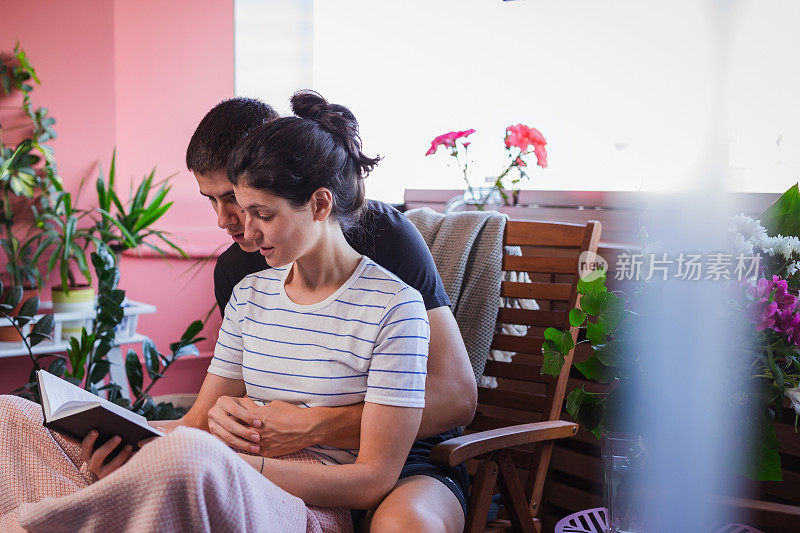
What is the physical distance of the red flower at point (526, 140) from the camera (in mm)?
2363

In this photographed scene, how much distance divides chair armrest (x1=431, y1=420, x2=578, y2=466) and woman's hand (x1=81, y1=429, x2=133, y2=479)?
545 mm

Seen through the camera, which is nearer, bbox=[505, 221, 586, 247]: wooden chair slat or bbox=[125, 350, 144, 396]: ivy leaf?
bbox=[505, 221, 586, 247]: wooden chair slat

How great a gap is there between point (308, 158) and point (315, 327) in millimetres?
315

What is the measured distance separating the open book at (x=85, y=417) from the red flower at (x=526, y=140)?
4.94 ft

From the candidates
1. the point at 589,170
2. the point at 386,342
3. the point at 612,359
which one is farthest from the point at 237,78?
the point at 612,359

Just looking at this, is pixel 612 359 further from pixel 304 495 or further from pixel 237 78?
pixel 237 78

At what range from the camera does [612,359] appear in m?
1.21

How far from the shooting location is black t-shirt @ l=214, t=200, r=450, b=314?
1.58 metres

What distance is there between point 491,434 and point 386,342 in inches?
11.6

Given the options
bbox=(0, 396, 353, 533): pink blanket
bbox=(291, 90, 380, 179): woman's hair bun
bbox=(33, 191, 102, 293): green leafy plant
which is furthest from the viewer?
bbox=(33, 191, 102, 293): green leafy plant

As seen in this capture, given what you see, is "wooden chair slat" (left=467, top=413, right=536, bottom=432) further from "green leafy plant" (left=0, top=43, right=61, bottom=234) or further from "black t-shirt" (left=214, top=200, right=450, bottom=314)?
"green leafy plant" (left=0, top=43, right=61, bottom=234)

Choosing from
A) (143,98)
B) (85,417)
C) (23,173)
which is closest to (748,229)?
(85,417)

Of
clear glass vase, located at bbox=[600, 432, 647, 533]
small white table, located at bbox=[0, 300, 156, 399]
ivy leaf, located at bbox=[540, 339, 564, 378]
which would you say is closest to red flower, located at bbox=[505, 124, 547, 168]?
ivy leaf, located at bbox=[540, 339, 564, 378]

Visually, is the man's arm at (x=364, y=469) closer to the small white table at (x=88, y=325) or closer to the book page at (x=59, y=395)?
the book page at (x=59, y=395)
